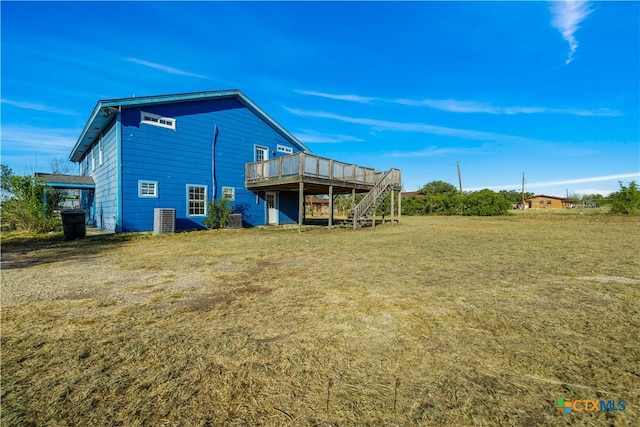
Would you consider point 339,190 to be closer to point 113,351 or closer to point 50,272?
point 50,272

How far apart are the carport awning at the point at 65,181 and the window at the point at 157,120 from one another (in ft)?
15.6

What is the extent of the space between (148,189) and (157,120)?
324 cm

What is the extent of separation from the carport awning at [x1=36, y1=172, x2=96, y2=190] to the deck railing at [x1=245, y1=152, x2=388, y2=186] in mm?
8412

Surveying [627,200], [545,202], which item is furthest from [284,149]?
[545,202]

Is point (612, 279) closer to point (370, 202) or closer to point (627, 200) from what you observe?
point (370, 202)

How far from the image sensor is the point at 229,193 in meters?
15.5

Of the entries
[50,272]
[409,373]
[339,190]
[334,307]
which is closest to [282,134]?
[339,190]

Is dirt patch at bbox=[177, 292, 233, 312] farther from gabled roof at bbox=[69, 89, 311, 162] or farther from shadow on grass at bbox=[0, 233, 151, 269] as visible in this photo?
gabled roof at bbox=[69, 89, 311, 162]

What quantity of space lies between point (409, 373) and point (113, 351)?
252 cm

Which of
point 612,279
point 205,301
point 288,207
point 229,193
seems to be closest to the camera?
point 205,301

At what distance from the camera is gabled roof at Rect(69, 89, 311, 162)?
11.5m

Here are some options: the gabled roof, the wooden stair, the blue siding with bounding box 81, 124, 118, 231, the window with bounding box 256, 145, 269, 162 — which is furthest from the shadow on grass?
the wooden stair

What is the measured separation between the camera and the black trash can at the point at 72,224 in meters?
9.65

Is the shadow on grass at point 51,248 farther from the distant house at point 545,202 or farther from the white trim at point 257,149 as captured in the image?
the distant house at point 545,202
